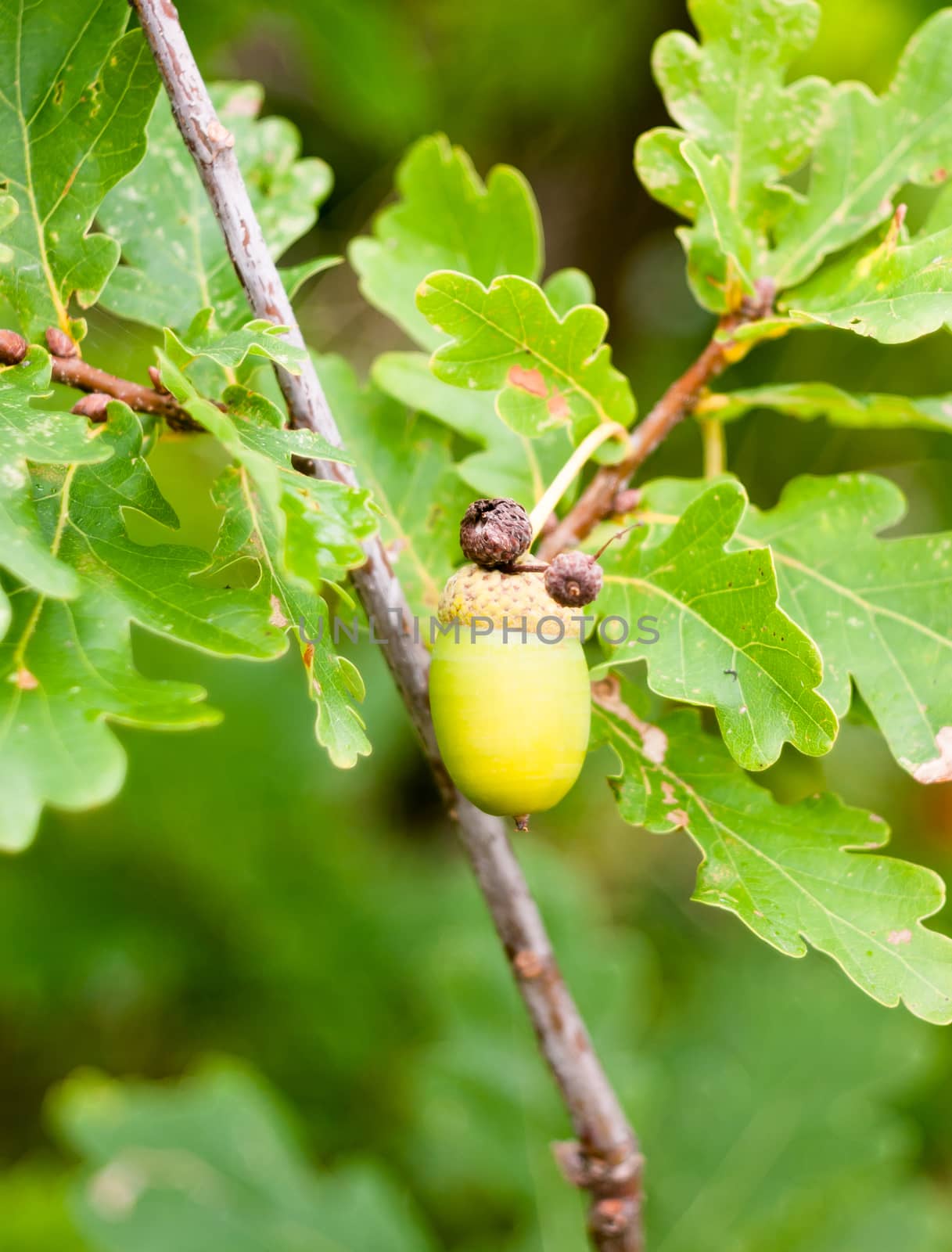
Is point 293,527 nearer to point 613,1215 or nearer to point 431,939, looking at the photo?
point 613,1215

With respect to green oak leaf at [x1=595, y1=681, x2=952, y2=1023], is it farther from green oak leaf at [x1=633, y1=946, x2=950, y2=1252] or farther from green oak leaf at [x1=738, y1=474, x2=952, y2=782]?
green oak leaf at [x1=633, y1=946, x2=950, y2=1252]

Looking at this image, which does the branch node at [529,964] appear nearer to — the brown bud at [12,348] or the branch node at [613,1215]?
the branch node at [613,1215]

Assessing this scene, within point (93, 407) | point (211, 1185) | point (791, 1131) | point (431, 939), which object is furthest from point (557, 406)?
point (431, 939)

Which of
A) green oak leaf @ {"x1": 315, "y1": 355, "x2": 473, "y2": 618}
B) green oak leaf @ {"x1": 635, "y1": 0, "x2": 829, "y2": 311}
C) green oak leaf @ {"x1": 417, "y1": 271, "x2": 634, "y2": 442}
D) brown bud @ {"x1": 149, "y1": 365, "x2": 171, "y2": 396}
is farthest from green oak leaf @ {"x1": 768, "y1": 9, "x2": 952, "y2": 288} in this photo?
brown bud @ {"x1": 149, "y1": 365, "x2": 171, "y2": 396}

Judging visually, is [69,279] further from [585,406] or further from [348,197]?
[348,197]

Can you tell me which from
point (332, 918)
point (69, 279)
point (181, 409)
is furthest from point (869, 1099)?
point (69, 279)

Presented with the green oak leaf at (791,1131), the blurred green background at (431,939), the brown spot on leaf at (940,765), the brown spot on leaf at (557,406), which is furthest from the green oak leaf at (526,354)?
the green oak leaf at (791,1131)
